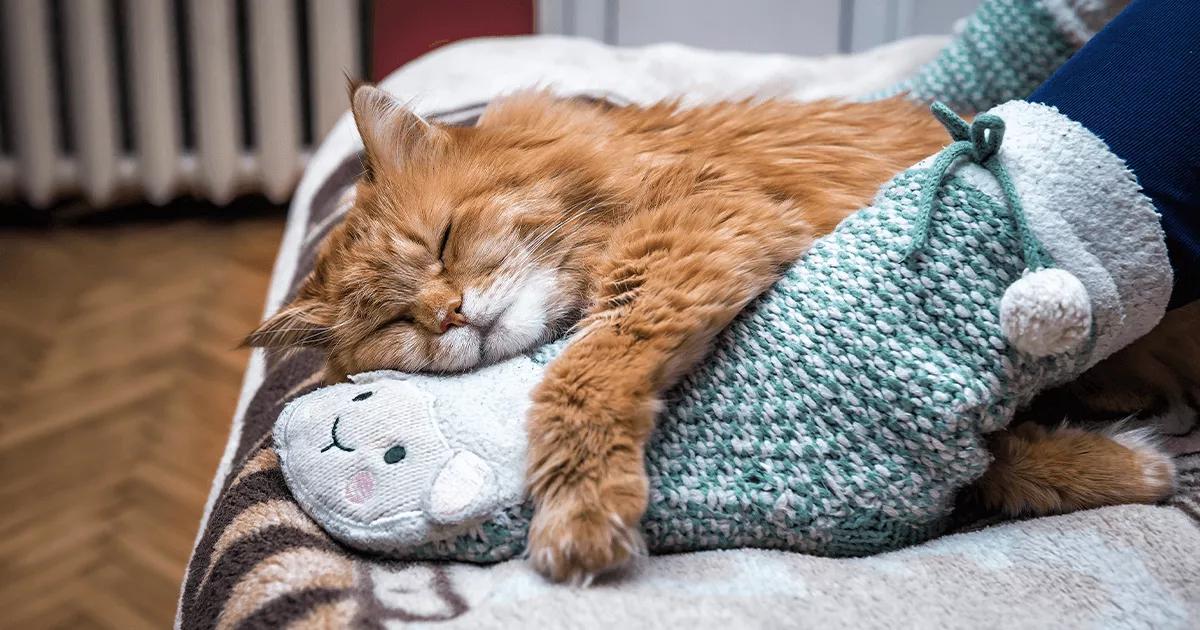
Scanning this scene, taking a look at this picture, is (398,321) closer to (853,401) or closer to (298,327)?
(298,327)

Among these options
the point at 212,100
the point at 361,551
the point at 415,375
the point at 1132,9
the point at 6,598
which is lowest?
the point at 6,598

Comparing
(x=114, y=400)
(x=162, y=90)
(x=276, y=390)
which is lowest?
(x=114, y=400)

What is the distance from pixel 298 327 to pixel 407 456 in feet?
0.88

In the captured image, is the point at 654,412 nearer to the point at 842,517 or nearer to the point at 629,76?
the point at 842,517

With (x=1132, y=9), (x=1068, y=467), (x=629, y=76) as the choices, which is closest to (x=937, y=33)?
(x=629, y=76)

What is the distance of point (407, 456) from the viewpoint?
88cm

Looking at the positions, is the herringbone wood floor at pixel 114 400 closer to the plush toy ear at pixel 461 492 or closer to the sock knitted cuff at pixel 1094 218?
the plush toy ear at pixel 461 492

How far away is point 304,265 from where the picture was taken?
5.23 feet

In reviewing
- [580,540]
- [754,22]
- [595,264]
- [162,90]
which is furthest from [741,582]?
[162,90]

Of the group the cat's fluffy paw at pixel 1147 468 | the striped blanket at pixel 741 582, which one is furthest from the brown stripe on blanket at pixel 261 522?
the cat's fluffy paw at pixel 1147 468

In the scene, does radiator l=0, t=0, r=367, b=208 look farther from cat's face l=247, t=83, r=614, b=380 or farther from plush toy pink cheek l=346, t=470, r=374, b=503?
plush toy pink cheek l=346, t=470, r=374, b=503

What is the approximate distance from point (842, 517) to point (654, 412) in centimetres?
20

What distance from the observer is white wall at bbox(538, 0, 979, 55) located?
271 centimetres

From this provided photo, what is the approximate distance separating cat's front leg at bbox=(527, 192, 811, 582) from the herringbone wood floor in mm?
980
